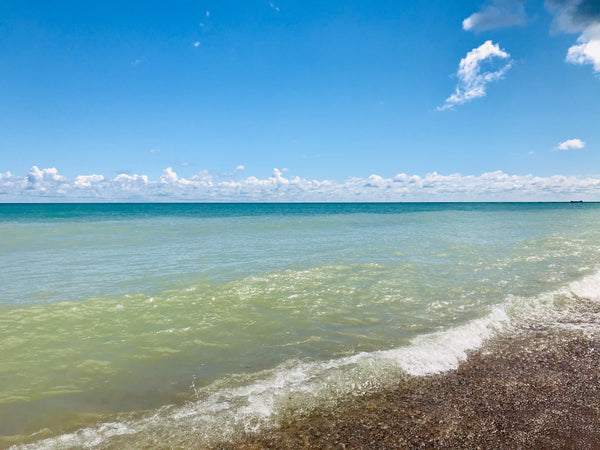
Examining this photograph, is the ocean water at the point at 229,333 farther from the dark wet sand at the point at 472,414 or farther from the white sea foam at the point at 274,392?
the dark wet sand at the point at 472,414

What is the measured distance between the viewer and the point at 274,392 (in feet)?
18.8

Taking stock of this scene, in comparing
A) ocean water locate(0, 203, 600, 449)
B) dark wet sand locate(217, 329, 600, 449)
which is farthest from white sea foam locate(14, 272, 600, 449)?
dark wet sand locate(217, 329, 600, 449)

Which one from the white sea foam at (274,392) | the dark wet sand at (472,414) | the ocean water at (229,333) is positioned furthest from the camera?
the ocean water at (229,333)

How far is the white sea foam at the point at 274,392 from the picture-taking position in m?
4.73

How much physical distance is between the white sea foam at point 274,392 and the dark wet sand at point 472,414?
12.6 inches

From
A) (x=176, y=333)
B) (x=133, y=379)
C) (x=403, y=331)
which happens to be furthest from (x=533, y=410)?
(x=176, y=333)

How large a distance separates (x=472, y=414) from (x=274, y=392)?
10.1 ft

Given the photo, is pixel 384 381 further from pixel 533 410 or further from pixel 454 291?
pixel 454 291

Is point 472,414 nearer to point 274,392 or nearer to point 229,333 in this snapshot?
point 274,392

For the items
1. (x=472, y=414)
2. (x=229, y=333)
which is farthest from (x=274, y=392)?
(x=229, y=333)

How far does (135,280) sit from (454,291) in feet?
42.3

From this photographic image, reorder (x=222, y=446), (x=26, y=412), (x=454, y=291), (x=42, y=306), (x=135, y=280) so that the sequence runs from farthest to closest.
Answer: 1. (x=135, y=280)
2. (x=454, y=291)
3. (x=42, y=306)
4. (x=26, y=412)
5. (x=222, y=446)

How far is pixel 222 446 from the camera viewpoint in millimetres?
4469

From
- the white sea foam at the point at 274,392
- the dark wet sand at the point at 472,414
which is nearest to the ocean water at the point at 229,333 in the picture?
the white sea foam at the point at 274,392
